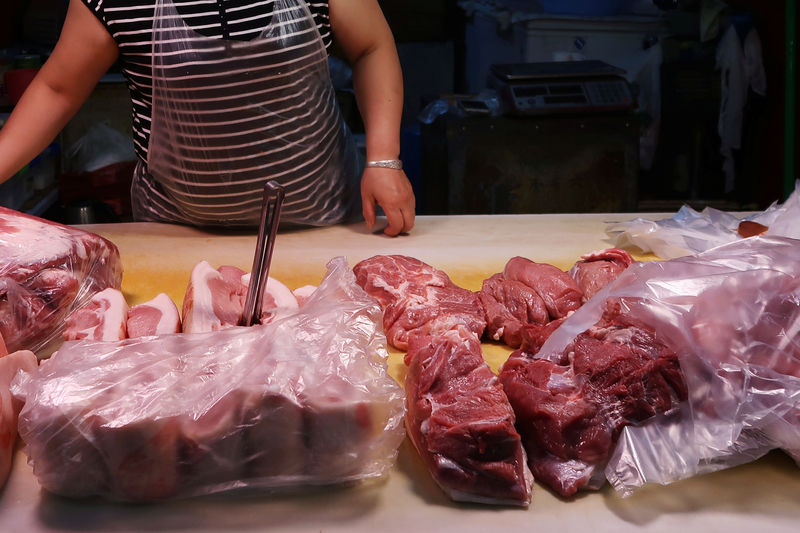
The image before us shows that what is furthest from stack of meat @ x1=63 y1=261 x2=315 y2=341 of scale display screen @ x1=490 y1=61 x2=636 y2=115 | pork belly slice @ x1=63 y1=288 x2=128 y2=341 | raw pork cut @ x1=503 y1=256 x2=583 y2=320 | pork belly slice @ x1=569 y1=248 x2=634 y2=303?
scale display screen @ x1=490 y1=61 x2=636 y2=115

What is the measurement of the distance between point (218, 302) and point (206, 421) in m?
0.50

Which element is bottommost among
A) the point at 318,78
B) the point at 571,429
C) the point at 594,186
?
the point at 594,186

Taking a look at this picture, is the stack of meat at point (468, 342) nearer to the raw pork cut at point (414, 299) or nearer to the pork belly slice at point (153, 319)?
the raw pork cut at point (414, 299)

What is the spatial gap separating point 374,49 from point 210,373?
172 centimetres

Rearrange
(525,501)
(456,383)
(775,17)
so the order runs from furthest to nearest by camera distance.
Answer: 1. (775,17)
2. (456,383)
3. (525,501)

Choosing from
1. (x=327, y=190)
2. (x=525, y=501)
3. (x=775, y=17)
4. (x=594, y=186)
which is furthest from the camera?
(x=775, y=17)

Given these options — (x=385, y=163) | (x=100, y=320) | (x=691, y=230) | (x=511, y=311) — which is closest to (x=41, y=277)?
(x=100, y=320)

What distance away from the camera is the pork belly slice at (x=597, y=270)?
2004 mm

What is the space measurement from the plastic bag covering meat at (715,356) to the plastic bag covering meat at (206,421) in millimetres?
450

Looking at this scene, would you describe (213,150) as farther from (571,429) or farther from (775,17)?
(775,17)

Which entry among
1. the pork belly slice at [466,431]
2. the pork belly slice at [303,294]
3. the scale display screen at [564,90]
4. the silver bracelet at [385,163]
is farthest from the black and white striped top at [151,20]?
the scale display screen at [564,90]

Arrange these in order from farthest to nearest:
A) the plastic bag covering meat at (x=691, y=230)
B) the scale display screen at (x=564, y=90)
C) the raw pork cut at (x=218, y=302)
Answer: the scale display screen at (x=564, y=90) → the plastic bag covering meat at (x=691, y=230) → the raw pork cut at (x=218, y=302)

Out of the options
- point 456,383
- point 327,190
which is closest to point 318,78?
point 327,190

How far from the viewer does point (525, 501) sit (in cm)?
127
